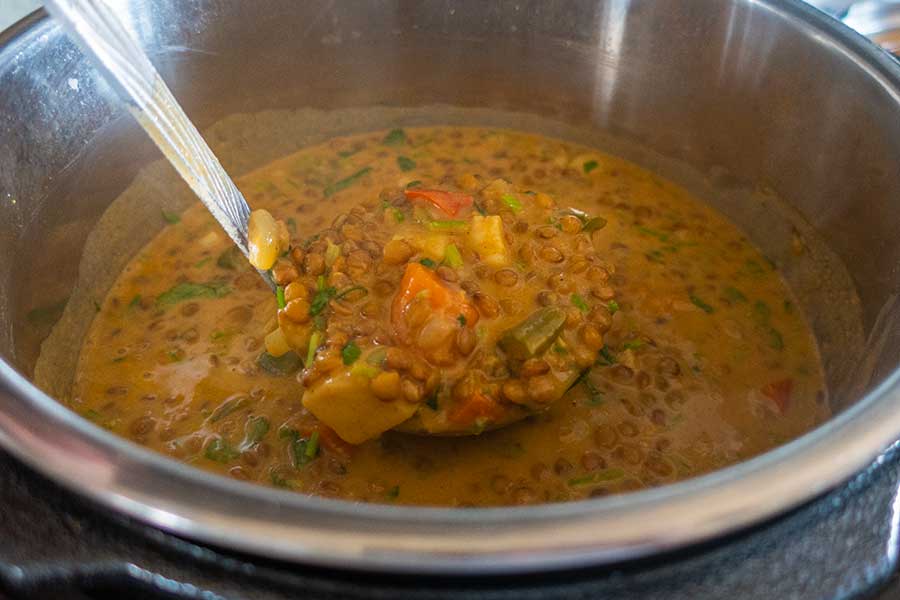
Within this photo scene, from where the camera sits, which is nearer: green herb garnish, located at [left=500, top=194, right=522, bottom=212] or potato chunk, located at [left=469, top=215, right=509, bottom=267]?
potato chunk, located at [left=469, top=215, right=509, bottom=267]

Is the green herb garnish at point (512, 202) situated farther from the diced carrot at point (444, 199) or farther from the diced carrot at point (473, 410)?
the diced carrot at point (473, 410)

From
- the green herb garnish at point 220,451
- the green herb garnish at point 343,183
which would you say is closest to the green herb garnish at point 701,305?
the green herb garnish at point 343,183

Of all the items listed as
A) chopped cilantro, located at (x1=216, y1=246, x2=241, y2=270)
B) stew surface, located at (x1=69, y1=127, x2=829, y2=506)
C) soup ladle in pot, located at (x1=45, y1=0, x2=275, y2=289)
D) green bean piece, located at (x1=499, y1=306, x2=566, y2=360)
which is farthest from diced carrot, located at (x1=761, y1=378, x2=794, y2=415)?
chopped cilantro, located at (x1=216, y1=246, x2=241, y2=270)

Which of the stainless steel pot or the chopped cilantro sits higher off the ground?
the stainless steel pot

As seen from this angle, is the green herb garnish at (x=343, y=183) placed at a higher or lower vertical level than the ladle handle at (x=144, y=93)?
lower

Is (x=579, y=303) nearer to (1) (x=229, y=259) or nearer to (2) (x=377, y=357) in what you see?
(2) (x=377, y=357)

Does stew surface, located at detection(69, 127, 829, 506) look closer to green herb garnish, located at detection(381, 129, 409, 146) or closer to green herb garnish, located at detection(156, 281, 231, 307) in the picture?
green herb garnish, located at detection(156, 281, 231, 307)

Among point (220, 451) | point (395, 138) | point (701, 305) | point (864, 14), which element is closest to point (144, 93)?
point (220, 451)

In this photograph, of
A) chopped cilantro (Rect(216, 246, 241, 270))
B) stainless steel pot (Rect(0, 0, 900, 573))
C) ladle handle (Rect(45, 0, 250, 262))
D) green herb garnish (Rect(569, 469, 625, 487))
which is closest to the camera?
stainless steel pot (Rect(0, 0, 900, 573))

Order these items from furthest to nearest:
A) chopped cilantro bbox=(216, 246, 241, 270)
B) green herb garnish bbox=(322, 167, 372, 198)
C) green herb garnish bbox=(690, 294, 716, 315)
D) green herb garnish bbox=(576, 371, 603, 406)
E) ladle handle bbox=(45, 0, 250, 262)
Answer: green herb garnish bbox=(322, 167, 372, 198)
chopped cilantro bbox=(216, 246, 241, 270)
green herb garnish bbox=(690, 294, 716, 315)
green herb garnish bbox=(576, 371, 603, 406)
ladle handle bbox=(45, 0, 250, 262)
